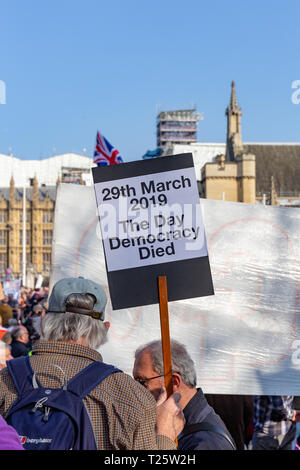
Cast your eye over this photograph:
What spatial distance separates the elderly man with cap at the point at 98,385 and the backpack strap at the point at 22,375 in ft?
0.07

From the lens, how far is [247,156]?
6456 centimetres

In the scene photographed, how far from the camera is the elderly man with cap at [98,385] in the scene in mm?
2521

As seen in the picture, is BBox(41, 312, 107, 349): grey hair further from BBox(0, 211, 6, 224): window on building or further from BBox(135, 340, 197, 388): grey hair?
BBox(0, 211, 6, 224): window on building

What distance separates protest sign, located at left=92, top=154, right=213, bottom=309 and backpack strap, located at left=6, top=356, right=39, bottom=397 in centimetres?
73

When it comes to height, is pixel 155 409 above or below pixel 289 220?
below

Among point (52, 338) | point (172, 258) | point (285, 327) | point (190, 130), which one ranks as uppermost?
point (190, 130)

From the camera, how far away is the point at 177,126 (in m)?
109

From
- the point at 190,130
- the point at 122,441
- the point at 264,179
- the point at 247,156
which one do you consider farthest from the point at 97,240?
the point at 190,130

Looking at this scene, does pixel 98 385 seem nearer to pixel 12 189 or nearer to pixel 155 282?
pixel 155 282

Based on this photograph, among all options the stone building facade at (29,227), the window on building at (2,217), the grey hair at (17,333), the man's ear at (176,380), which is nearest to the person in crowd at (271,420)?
the grey hair at (17,333)

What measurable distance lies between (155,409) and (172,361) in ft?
2.16

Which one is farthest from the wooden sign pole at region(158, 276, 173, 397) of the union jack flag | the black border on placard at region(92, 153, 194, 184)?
the union jack flag

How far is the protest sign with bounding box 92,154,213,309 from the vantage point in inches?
133

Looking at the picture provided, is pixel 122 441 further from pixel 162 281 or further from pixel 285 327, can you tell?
pixel 285 327
